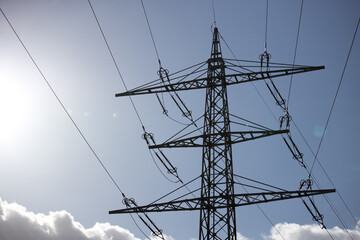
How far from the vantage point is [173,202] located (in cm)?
1265

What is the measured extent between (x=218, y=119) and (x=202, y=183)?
301 cm

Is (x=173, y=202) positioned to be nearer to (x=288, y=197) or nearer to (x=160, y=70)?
(x=288, y=197)

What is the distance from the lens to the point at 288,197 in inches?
476

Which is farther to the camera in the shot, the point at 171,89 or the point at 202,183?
the point at 171,89

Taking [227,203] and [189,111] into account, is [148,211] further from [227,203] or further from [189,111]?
[189,111]

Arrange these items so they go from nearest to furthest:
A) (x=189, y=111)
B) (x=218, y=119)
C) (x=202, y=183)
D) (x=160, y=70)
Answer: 1. (x=202, y=183)
2. (x=218, y=119)
3. (x=160, y=70)
4. (x=189, y=111)

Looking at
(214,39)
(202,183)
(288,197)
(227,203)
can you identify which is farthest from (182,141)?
(214,39)

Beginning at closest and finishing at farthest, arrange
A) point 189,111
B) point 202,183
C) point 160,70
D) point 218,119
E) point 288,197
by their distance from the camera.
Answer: point 288,197, point 202,183, point 218,119, point 160,70, point 189,111

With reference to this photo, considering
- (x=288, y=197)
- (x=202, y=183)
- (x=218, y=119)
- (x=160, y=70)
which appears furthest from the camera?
(x=160, y=70)

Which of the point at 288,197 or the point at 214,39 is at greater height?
the point at 214,39

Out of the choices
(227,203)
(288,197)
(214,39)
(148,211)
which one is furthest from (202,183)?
(214,39)

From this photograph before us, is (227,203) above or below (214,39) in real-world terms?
below

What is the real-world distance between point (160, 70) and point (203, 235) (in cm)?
766

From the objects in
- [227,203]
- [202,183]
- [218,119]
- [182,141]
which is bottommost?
[227,203]
